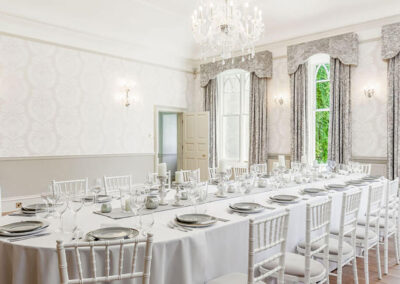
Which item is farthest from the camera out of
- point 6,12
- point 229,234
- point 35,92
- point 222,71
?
point 222,71

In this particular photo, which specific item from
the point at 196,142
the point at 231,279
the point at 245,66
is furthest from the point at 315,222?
the point at 196,142

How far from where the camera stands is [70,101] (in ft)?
21.6

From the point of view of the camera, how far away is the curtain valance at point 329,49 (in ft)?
20.9

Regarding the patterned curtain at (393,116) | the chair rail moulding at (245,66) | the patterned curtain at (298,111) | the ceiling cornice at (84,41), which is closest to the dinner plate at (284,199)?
the patterned curtain at (393,116)

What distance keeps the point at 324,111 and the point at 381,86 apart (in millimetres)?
1304

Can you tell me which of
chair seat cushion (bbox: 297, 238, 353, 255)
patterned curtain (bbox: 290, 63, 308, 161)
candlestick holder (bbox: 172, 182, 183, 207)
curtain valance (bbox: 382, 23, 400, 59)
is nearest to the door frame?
patterned curtain (bbox: 290, 63, 308, 161)

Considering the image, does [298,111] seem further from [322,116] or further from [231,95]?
[231,95]

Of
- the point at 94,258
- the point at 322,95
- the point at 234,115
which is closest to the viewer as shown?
the point at 94,258

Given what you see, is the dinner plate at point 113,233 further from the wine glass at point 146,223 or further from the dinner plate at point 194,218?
the dinner plate at point 194,218

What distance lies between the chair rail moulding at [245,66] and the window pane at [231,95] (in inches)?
16.5

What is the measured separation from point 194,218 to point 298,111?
17.2 feet

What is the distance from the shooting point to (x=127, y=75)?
24.7 feet

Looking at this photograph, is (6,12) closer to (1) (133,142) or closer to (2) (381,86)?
(1) (133,142)

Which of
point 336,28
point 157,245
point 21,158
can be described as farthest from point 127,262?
point 336,28
